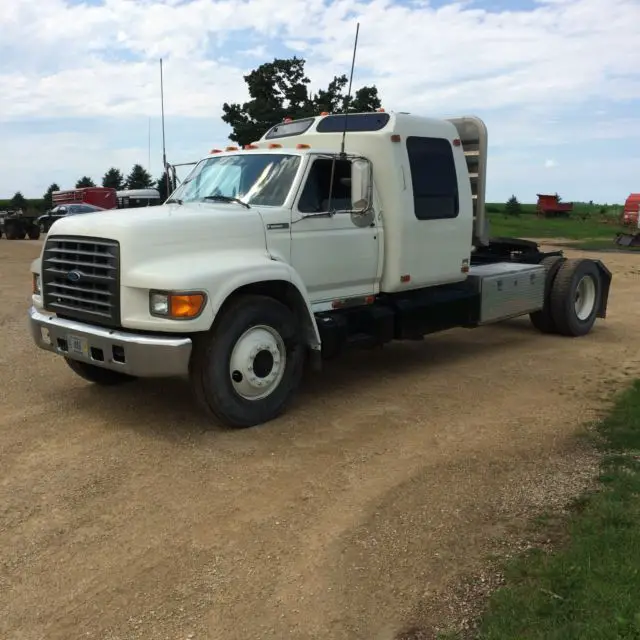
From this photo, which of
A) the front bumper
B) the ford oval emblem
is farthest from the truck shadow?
the ford oval emblem

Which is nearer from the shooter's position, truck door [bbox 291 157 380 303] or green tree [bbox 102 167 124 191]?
truck door [bbox 291 157 380 303]

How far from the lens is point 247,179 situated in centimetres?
632

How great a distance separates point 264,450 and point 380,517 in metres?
1.32

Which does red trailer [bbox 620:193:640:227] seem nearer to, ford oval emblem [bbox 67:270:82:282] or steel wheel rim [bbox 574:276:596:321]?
steel wheel rim [bbox 574:276:596:321]

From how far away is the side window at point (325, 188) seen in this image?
6.17 metres

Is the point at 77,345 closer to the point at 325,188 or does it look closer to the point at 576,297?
the point at 325,188

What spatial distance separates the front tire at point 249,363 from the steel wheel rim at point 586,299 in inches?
215

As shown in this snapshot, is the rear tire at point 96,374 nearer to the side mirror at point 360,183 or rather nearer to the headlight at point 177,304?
the headlight at point 177,304

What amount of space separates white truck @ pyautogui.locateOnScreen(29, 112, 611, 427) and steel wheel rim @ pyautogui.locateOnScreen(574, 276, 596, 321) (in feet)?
6.66

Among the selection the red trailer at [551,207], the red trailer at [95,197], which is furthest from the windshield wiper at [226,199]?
the red trailer at [551,207]

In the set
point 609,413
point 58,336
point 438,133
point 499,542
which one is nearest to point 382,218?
point 438,133

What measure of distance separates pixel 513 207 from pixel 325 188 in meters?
51.3

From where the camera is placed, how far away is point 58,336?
5586mm

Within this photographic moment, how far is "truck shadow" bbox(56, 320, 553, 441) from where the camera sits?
5.68m
